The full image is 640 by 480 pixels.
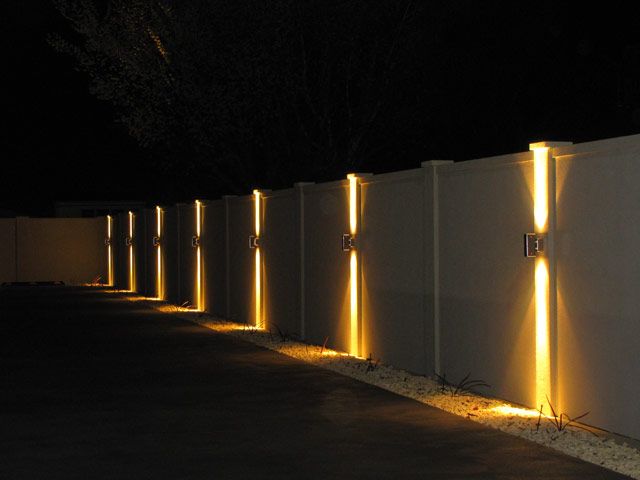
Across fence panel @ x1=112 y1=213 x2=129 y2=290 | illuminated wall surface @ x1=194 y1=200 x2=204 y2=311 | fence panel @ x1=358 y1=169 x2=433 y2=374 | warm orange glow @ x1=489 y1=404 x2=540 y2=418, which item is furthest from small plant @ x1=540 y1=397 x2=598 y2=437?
fence panel @ x1=112 y1=213 x2=129 y2=290

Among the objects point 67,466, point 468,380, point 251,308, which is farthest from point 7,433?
point 251,308

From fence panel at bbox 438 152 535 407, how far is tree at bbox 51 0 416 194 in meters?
17.0

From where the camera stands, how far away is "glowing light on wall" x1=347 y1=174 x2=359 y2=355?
50.1 ft

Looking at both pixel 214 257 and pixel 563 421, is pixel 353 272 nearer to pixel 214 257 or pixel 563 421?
pixel 563 421

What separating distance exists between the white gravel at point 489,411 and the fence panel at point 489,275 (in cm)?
25

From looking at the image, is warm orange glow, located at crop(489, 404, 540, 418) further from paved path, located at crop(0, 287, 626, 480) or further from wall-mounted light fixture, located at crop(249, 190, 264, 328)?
wall-mounted light fixture, located at crop(249, 190, 264, 328)

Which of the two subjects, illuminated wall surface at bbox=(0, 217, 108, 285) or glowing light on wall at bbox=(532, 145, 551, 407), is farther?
illuminated wall surface at bbox=(0, 217, 108, 285)

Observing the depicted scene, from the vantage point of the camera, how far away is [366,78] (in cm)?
2967

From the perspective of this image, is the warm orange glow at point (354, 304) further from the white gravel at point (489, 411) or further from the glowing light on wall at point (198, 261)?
the glowing light on wall at point (198, 261)

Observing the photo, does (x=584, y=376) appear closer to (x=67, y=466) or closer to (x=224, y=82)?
(x=67, y=466)

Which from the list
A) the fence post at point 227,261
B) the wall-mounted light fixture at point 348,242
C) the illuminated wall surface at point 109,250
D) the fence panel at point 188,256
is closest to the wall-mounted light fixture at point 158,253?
the fence panel at point 188,256

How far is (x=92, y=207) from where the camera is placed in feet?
186

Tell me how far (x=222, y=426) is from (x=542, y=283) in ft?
9.78

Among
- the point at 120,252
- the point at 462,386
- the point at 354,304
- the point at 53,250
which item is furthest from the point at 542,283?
the point at 53,250
